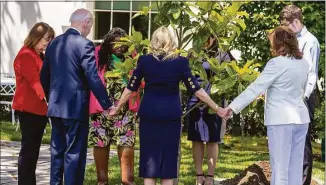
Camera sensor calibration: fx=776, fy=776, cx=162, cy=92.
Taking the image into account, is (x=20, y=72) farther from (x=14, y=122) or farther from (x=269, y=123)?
(x=14, y=122)

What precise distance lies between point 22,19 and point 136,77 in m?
10.7

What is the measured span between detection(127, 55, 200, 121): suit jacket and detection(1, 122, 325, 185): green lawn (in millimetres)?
2365

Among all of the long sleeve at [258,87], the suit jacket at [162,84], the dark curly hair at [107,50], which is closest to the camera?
the suit jacket at [162,84]

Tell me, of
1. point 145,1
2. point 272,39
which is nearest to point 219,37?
point 272,39

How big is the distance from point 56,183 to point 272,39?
235 centimetres

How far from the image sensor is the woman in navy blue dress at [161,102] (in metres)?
6.66

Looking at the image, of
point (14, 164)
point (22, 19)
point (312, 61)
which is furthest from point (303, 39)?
point (22, 19)

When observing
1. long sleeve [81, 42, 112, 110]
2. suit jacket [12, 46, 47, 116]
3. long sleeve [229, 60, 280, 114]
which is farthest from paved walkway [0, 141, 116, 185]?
long sleeve [229, 60, 280, 114]

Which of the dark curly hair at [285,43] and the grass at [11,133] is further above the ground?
the dark curly hair at [285,43]

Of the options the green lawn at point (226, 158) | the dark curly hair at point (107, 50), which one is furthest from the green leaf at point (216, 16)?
the green lawn at point (226, 158)

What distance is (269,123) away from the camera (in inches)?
270

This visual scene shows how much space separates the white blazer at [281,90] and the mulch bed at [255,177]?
1695 mm

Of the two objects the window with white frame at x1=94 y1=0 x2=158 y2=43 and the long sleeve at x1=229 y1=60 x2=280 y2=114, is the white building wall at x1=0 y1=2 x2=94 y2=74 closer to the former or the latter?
the window with white frame at x1=94 y1=0 x2=158 y2=43

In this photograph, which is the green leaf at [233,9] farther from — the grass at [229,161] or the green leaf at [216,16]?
the grass at [229,161]
